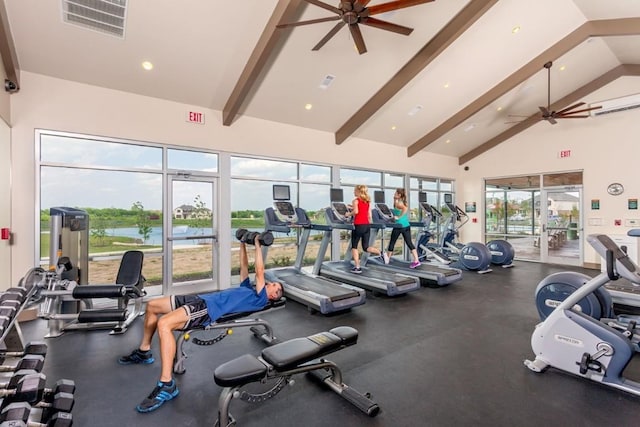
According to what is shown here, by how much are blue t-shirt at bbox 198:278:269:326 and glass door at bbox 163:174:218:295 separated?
3039 millimetres

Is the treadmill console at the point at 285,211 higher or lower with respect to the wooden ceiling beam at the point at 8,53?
lower

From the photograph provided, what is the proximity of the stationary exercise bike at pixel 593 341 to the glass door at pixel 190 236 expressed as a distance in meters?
5.07

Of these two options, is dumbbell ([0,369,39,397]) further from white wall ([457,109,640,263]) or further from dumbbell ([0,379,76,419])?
white wall ([457,109,640,263])

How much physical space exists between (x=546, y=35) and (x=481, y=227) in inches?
233

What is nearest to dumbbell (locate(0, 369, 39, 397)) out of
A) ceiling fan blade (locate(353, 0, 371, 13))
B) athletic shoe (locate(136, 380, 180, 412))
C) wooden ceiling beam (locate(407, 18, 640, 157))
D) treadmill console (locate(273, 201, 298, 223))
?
athletic shoe (locate(136, 380, 180, 412))

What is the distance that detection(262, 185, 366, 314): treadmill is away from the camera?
14.0 ft

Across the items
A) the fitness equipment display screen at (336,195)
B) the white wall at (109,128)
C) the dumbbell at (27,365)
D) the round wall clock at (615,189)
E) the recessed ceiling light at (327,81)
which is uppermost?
the recessed ceiling light at (327,81)

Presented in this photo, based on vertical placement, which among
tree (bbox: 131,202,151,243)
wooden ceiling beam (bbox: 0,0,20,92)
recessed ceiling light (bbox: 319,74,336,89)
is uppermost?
recessed ceiling light (bbox: 319,74,336,89)

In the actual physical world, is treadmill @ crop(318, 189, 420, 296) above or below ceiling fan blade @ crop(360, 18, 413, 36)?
below

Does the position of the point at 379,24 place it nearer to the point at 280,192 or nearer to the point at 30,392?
the point at 280,192

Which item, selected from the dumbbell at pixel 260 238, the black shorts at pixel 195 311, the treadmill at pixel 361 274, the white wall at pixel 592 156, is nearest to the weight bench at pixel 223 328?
the black shorts at pixel 195 311

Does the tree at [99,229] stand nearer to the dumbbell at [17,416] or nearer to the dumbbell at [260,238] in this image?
the dumbbell at [260,238]

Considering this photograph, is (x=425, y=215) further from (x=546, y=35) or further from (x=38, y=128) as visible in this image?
(x=38, y=128)

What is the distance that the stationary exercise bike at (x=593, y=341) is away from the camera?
2414 mm
